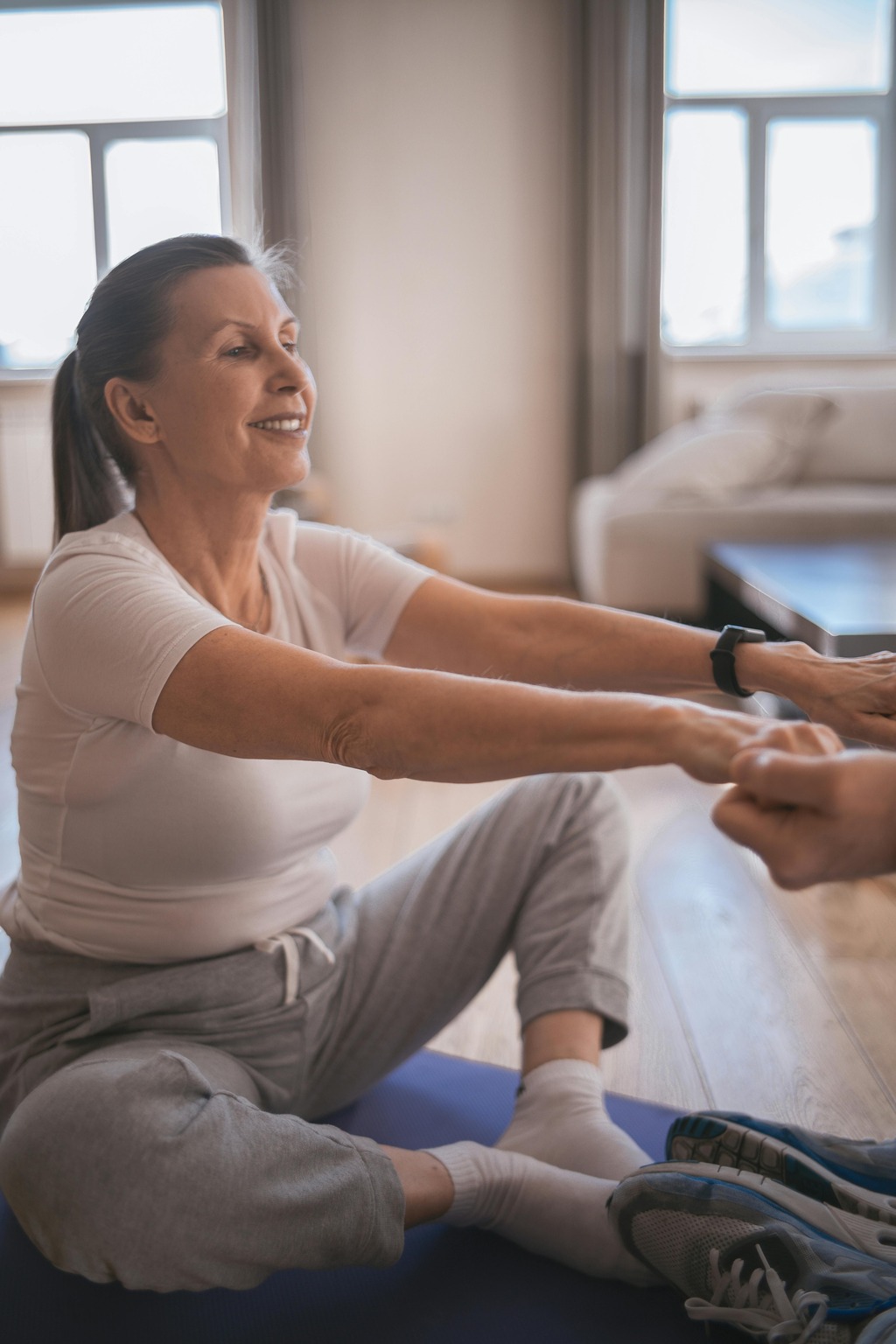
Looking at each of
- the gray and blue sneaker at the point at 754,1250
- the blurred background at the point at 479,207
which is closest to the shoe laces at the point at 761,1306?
the gray and blue sneaker at the point at 754,1250

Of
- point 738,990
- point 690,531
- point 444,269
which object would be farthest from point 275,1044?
point 444,269

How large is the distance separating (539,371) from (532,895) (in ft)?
14.4

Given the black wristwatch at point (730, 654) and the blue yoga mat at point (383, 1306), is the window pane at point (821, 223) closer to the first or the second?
the black wristwatch at point (730, 654)

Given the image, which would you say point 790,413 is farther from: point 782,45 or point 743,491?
point 782,45

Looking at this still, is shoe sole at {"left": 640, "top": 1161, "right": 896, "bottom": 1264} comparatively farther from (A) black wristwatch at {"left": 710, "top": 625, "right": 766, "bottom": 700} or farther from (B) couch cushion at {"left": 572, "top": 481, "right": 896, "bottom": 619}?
(B) couch cushion at {"left": 572, "top": 481, "right": 896, "bottom": 619}

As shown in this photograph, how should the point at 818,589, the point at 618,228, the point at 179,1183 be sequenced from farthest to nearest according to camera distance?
the point at 618,228 < the point at 818,589 < the point at 179,1183

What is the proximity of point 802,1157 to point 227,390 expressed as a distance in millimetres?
817

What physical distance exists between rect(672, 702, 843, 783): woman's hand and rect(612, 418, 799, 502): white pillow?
10.0 ft

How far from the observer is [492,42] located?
4.86 m

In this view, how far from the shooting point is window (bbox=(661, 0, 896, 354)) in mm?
4852

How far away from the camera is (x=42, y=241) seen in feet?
17.0

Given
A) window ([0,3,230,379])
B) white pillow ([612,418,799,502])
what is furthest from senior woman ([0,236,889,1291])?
window ([0,3,230,379])

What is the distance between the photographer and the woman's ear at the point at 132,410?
3.39ft

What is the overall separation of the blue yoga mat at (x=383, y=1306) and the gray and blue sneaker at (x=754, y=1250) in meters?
0.08
